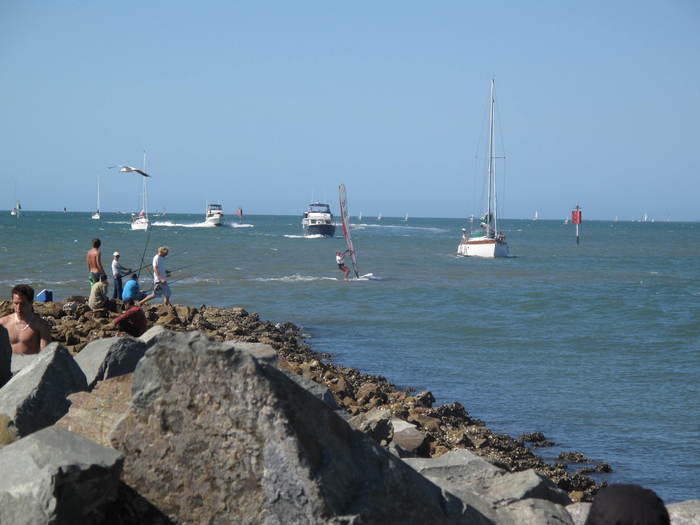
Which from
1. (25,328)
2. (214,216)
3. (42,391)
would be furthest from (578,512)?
(214,216)

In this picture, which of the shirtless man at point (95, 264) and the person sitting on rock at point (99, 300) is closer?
the person sitting on rock at point (99, 300)

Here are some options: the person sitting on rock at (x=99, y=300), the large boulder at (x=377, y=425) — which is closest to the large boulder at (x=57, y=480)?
the large boulder at (x=377, y=425)

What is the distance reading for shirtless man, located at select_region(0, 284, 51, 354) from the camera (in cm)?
858

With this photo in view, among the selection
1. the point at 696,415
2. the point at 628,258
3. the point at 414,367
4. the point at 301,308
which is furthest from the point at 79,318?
the point at 628,258

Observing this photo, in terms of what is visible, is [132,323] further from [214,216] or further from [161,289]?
[214,216]

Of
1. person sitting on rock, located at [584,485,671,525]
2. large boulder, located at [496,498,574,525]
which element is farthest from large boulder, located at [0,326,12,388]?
person sitting on rock, located at [584,485,671,525]

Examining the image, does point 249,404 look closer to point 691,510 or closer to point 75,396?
point 75,396

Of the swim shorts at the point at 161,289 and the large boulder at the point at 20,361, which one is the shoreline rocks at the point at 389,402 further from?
the large boulder at the point at 20,361

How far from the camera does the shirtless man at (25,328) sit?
858cm

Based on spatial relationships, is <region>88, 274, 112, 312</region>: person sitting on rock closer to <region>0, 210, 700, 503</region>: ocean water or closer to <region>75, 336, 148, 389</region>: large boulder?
<region>0, 210, 700, 503</region>: ocean water

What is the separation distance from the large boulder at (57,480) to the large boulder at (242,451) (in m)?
0.25

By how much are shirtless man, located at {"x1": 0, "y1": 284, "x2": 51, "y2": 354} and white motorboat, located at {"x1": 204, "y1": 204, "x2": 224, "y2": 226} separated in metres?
132

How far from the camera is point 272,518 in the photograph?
4453 millimetres

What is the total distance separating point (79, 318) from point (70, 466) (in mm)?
11937
